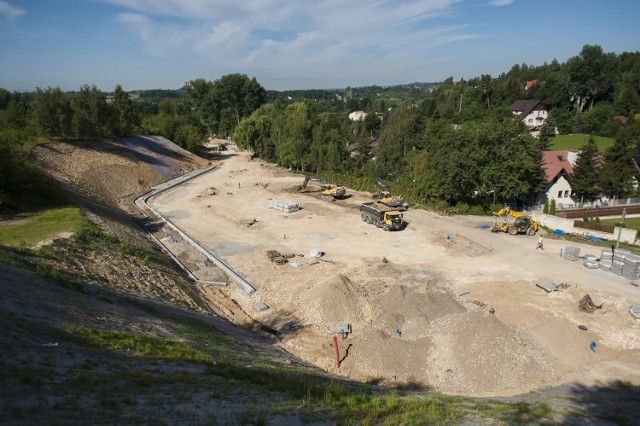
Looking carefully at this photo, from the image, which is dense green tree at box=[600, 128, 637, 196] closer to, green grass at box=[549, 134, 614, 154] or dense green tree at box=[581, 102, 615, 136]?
green grass at box=[549, 134, 614, 154]

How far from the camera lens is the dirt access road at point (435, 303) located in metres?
13.7

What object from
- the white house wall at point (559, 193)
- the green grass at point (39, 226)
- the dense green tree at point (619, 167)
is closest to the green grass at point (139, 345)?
the green grass at point (39, 226)

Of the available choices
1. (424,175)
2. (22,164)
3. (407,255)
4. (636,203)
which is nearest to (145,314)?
(407,255)

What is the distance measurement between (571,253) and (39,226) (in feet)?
96.6

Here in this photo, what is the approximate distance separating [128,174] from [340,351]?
37737mm

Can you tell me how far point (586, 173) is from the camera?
120ft

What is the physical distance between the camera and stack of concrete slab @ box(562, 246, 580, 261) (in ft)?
75.5

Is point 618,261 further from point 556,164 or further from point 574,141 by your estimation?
point 574,141

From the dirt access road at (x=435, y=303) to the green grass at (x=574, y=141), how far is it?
40989mm

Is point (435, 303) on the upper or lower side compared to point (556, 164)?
lower

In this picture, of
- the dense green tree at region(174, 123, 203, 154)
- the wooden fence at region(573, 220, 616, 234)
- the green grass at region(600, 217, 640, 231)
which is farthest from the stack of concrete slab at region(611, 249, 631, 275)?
the dense green tree at region(174, 123, 203, 154)

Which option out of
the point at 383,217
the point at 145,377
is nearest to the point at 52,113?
A: the point at 383,217

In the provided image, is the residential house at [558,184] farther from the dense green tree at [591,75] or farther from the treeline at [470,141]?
the dense green tree at [591,75]

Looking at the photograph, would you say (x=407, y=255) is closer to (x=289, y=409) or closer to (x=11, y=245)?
(x=289, y=409)
